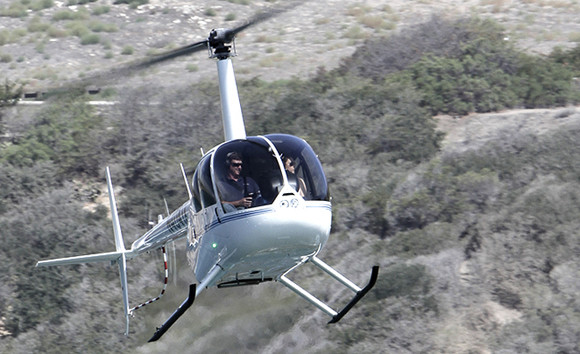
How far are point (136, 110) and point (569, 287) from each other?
17.2 m

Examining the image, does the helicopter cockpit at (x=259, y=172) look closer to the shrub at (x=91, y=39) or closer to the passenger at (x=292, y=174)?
the passenger at (x=292, y=174)

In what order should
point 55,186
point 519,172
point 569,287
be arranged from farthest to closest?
point 55,186 → point 519,172 → point 569,287

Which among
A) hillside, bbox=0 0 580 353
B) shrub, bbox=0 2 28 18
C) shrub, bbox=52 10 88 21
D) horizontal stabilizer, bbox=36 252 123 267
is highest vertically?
horizontal stabilizer, bbox=36 252 123 267

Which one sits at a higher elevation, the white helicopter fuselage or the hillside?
the white helicopter fuselage

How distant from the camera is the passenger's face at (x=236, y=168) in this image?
11281 millimetres

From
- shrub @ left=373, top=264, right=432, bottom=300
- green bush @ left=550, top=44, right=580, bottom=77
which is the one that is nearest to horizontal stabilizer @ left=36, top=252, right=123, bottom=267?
shrub @ left=373, top=264, right=432, bottom=300

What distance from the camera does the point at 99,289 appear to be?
23.6m

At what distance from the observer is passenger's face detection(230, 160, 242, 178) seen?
37.0 ft

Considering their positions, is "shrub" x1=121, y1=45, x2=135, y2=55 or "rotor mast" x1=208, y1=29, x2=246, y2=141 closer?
"rotor mast" x1=208, y1=29, x2=246, y2=141

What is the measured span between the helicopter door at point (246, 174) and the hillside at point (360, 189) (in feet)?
31.1

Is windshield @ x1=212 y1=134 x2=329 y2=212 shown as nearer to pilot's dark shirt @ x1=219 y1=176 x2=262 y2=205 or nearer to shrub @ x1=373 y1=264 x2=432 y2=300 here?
pilot's dark shirt @ x1=219 y1=176 x2=262 y2=205

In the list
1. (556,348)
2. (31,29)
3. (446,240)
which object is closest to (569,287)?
(556,348)

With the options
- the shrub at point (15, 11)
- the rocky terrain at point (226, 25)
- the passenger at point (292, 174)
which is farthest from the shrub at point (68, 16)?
the passenger at point (292, 174)

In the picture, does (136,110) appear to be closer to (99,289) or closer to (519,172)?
(99,289)
